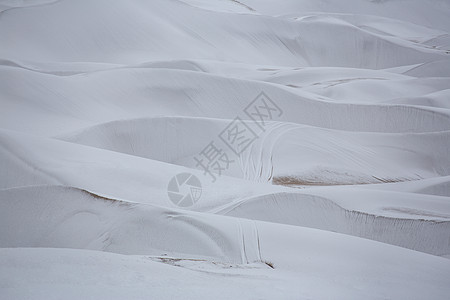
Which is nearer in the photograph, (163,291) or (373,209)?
(163,291)

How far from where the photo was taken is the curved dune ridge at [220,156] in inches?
34.1

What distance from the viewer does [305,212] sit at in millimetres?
1328

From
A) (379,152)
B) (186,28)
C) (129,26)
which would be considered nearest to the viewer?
(379,152)

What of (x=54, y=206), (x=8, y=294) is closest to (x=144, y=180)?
(x=54, y=206)

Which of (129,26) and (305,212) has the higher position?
(129,26)

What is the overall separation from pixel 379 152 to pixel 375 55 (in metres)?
1.73

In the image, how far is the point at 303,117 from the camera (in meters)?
2.13

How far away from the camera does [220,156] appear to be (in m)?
1.76

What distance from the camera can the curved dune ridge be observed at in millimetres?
866

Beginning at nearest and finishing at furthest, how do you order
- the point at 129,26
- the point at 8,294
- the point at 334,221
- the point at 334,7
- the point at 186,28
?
1. the point at 8,294
2. the point at 334,221
3. the point at 129,26
4. the point at 186,28
5. the point at 334,7

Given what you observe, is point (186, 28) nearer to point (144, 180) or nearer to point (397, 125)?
point (397, 125)

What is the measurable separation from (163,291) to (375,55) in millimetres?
3018

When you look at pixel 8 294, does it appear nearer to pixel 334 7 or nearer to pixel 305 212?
pixel 305 212

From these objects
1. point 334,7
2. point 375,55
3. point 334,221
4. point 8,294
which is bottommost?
point 334,221
